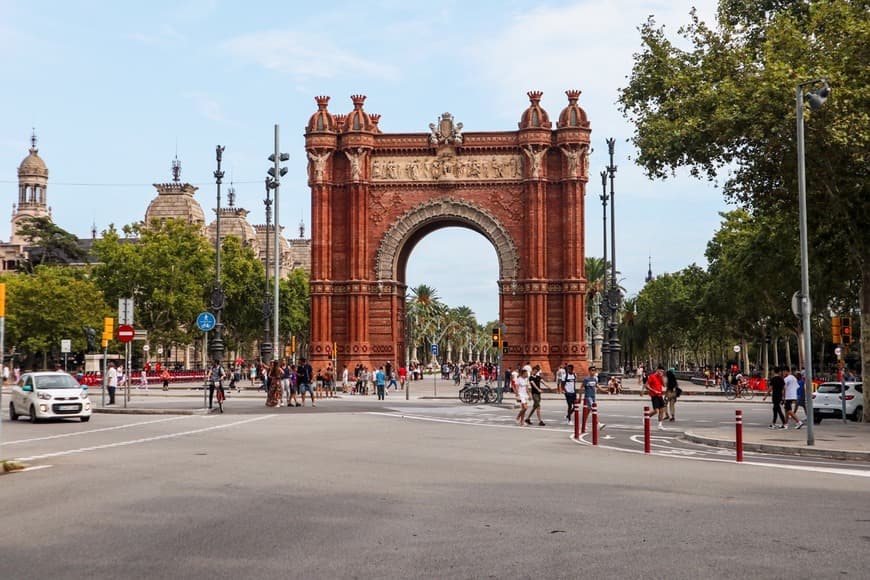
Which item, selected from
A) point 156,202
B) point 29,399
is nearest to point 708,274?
point 29,399

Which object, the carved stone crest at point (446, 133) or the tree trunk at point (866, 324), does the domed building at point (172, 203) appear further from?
the tree trunk at point (866, 324)

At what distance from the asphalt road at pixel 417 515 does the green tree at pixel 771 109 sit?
1027 centimetres

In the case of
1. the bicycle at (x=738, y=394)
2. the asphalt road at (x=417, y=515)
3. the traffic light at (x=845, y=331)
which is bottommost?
the bicycle at (x=738, y=394)

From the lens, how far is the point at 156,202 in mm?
119188

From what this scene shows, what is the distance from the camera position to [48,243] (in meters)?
96.7

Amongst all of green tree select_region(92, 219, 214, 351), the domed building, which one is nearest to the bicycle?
green tree select_region(92, 219, 214, 351)

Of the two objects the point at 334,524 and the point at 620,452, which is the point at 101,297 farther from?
the point at 334,524

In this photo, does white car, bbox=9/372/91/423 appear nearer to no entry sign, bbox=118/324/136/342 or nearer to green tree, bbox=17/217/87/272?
no entry sign, bbox=118/324/136/342

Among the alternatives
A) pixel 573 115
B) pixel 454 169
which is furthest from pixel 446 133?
pixel 573 115

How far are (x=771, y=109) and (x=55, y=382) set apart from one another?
20.9 metres

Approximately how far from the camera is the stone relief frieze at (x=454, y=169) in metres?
58.8

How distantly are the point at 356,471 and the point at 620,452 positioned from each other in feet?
19.7

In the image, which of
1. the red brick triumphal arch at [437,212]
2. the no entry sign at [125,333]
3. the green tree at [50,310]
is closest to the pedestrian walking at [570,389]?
the no entry sign at [125,333]

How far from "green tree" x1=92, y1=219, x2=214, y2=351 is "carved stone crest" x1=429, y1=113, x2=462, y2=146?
25311mm
